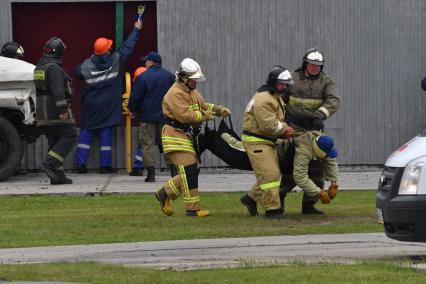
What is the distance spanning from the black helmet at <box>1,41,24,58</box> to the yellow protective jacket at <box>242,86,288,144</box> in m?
6.47

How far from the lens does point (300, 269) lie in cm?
1039

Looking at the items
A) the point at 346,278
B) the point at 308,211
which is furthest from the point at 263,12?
the point at 346,278

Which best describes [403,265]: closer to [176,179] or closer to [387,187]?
[387,187]

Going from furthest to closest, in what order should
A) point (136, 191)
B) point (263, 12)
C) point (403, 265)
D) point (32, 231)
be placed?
point (263, 12) → point (136, 191) → point (32, 231) → point (403, 265)

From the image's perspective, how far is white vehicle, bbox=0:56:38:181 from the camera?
1898cm

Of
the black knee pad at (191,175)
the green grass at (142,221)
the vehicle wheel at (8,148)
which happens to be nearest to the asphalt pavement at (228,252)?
the green grass at (142,221)

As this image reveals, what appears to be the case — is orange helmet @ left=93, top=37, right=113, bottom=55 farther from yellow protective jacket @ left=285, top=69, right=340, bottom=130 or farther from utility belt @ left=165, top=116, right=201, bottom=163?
yellow protective jacket @ left=285, top=69, right=340, bottom=130

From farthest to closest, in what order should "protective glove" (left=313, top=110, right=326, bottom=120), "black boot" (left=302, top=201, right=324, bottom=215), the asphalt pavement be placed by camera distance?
"black boot" (left=302, top=201, right=324, bottom=215)
"protective glove" (left=313, top=110, right=326, bottom=120)
the asphalt pavement

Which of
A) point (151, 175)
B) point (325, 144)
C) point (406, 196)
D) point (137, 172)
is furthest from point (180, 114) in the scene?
point (137, 172)

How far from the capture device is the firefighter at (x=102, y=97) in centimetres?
2039

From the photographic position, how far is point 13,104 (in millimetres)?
19016

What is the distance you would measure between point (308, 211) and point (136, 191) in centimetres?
355

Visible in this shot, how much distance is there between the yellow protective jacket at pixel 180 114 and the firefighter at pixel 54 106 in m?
4.17

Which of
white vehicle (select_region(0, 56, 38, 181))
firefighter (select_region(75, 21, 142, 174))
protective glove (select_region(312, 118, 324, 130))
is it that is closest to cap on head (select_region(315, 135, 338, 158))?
protective glove (select_region(312, 118, 324, 130))
